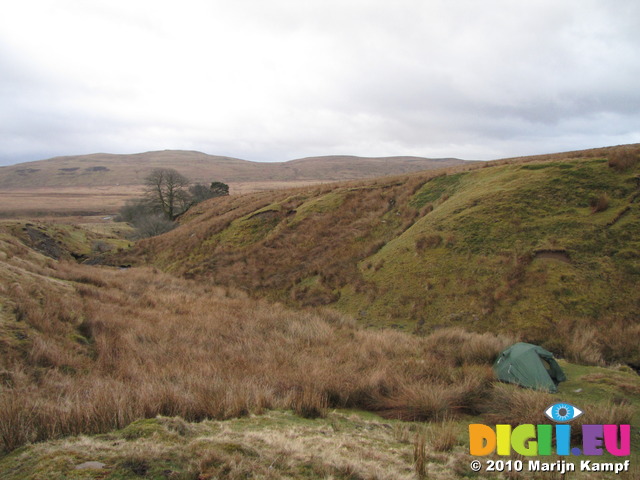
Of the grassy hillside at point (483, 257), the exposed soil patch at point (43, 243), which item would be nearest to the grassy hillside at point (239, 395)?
the grassy hillside at point (483, 257)

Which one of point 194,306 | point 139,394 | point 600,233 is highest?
point 600,233

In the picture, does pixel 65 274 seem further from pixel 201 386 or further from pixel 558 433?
pixel 558 433

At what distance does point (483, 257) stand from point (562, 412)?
695 cm

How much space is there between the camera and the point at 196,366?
5766 millimetres

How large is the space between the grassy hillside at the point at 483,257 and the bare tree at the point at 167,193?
83.4 ft

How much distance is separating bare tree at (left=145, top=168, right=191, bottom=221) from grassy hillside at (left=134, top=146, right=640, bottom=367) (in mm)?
25414

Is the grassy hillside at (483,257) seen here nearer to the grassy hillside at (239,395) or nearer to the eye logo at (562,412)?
the grassy hillside at (239,395)

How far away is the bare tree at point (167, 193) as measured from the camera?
4178 cm

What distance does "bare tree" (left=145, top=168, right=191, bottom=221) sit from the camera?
137ft

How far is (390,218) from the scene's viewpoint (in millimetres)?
16516

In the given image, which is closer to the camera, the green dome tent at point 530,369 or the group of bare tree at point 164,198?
the green dome tent at point 530,369

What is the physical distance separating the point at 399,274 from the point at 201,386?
824 centimetres

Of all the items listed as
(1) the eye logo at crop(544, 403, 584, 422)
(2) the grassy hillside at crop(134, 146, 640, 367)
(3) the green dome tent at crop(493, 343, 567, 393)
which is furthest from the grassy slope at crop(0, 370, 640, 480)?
(2) the grassy hillside at crop(134, 146, 640, 367)

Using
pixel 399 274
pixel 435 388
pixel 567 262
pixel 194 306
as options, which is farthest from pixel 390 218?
pixel 435 388
